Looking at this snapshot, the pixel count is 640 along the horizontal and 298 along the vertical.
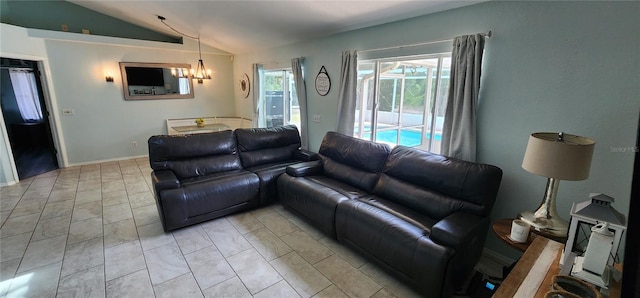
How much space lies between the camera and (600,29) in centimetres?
186

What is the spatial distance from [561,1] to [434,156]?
4.87 ft

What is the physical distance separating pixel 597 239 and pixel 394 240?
44.9 inches

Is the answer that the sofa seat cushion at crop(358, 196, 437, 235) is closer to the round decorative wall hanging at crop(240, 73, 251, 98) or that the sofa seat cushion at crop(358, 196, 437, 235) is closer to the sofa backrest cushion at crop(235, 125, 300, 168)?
the sofa backrest cushion at crop(235, 125, 300, 168)

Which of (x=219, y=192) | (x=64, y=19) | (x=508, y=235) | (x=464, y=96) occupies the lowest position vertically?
(x=219, y=192)

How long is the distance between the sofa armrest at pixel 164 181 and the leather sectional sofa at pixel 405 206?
45.9 inches

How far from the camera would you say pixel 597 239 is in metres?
1.25

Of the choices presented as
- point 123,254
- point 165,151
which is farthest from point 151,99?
point 123,254

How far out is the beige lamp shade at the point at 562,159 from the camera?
1.70 m

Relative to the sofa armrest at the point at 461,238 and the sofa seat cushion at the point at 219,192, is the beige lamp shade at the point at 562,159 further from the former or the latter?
the sofa seat cushion at the point at 219,192

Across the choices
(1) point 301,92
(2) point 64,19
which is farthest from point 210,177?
(2) point 64,19

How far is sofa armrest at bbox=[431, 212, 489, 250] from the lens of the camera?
189cm

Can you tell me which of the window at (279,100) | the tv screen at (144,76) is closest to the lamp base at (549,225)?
the window at (279,100)

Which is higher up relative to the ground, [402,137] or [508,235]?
[402,137]

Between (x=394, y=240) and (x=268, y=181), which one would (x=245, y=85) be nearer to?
(x=268, y=181)
